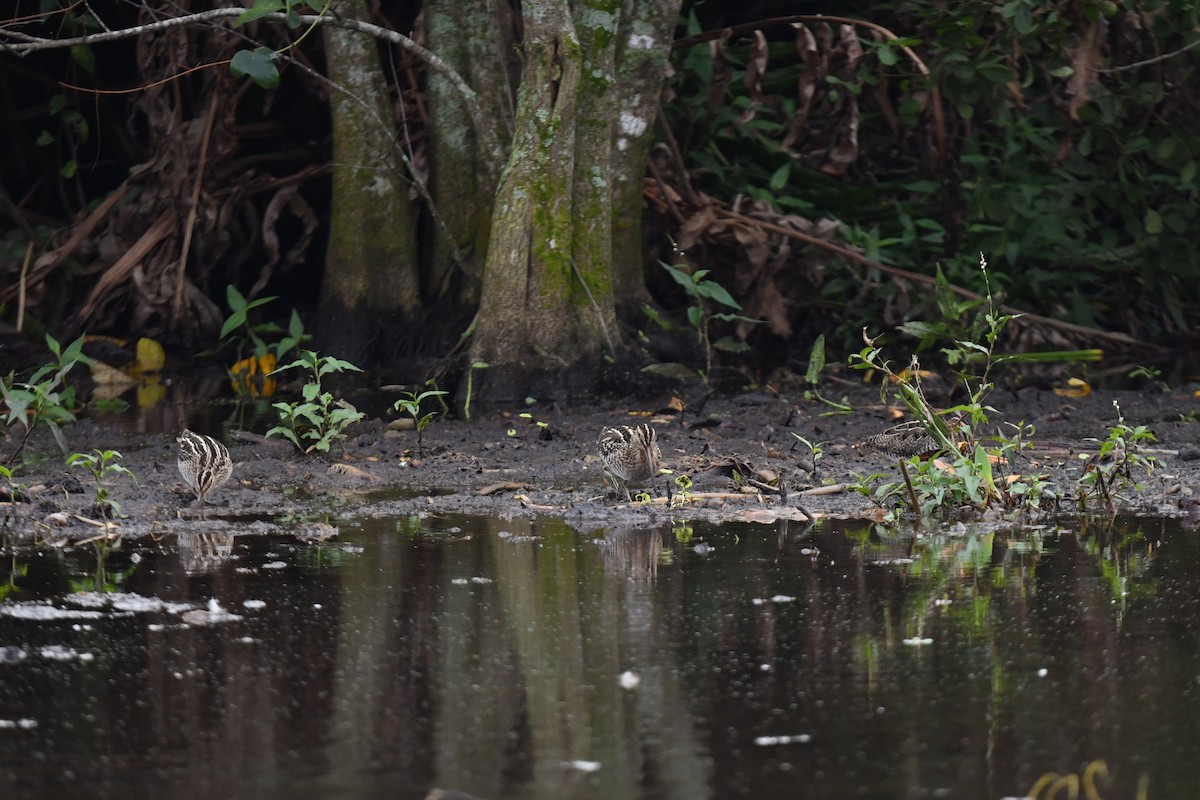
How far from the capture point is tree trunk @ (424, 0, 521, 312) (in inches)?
377

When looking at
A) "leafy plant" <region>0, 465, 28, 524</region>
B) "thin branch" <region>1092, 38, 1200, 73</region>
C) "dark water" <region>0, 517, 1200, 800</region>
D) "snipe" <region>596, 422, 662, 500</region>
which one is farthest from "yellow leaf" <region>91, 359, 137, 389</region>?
"thin branch" <region>1092, 38, 1200, 73</region>

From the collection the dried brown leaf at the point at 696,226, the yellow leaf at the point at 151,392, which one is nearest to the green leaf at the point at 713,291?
the dried brown leaf at the point at 696,226

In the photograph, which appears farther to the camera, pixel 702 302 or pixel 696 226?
pixel 696 226

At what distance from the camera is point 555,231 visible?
8.74 meters

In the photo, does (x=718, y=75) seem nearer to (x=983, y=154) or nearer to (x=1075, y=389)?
(x=983, y=154)

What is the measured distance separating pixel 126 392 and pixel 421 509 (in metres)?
4.86

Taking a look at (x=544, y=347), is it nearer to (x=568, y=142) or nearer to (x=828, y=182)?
(x=568, y=142)

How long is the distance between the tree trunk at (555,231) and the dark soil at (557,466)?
0.36 meters

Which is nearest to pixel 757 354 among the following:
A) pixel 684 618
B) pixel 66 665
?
pixel 684 618

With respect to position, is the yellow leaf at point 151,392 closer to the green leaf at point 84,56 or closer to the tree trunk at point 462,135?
the tree trunk at point 462,135

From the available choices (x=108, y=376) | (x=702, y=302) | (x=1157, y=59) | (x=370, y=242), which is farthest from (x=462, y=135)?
(x=1157, y=59)

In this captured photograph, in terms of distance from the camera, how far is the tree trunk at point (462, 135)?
959 centimetres

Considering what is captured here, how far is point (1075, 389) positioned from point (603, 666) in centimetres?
627

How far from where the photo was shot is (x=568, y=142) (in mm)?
8633
